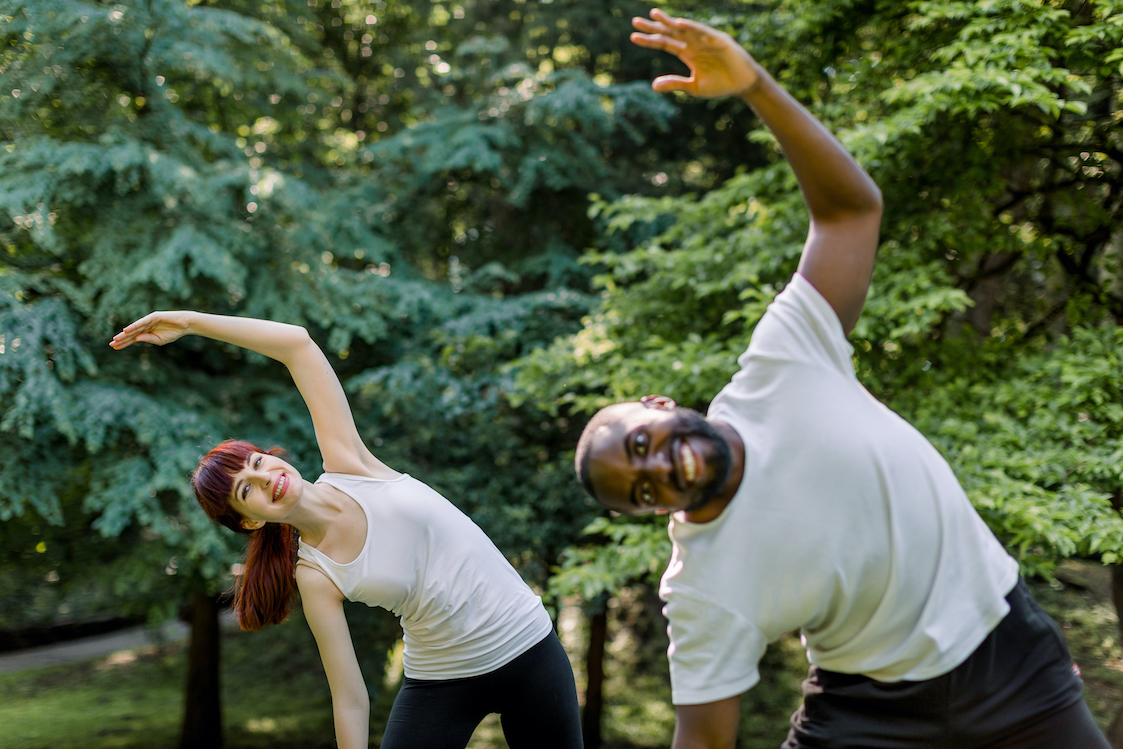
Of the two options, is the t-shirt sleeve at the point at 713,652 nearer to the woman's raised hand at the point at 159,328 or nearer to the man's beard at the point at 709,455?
the man's beard at the point at 709,455

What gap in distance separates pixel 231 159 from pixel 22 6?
1.78m

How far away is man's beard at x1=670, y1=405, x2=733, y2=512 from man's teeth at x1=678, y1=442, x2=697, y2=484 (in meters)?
0.02

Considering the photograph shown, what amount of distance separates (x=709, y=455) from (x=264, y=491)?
1.32 meters

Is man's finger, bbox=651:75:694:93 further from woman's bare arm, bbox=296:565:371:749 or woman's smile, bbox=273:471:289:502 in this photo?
woman's bare arm, bbox=296:565:371:749

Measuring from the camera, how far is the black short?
1358 millimetres

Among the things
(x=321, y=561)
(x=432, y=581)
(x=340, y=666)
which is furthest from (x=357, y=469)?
(x=340, y=666)

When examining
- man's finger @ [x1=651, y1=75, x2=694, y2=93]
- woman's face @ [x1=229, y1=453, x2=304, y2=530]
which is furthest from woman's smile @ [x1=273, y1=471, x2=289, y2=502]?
man's finger @ [x1=651, y1=75, x2=694, y2=93]

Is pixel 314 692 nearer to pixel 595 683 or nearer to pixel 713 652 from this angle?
pixel 595 683

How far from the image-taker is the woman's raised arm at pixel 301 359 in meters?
2.23

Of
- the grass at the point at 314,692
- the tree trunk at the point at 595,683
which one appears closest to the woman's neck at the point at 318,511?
the tree trunk at the point at 595,683

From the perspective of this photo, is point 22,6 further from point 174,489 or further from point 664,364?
point 664,364

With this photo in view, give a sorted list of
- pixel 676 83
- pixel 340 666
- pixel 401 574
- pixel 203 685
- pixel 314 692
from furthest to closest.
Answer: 1. pixel 314 692
2. pixel 203 685
3. pixel 401 574
4. pixel 340 666
5. pixel 676 83

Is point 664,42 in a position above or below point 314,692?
above

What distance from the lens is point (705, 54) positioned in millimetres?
1384
